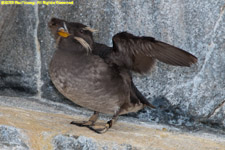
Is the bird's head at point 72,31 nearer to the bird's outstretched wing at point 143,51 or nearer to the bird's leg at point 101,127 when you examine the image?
the bird's outstretched wing at point 143,51

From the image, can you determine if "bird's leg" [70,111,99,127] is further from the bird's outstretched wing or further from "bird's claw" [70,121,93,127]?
the bird's outstretched wing

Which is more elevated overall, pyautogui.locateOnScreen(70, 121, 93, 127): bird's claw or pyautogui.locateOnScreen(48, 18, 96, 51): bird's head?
pyautogui.locateOnScreen(48, 18, 96, 51): bird's head

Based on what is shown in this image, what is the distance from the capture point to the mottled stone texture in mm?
4195

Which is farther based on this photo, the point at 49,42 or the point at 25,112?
the point at 49,42

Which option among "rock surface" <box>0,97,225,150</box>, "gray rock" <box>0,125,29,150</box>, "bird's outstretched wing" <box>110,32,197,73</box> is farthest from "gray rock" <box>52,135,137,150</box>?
"bird's outstretched wing" <box>110,32,197,73</box>

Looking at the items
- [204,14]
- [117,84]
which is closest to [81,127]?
[117,84]

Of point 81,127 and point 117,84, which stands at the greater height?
point 117,84

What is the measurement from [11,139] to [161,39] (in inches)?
70.5

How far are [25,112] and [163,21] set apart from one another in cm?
156

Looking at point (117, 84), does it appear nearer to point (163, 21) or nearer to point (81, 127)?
point (81, 127)

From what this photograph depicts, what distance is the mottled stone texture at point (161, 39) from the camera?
420 centimetres

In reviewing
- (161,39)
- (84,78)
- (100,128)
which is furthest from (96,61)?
(161,39)

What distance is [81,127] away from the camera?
3.66 meters

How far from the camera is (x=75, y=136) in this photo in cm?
335
